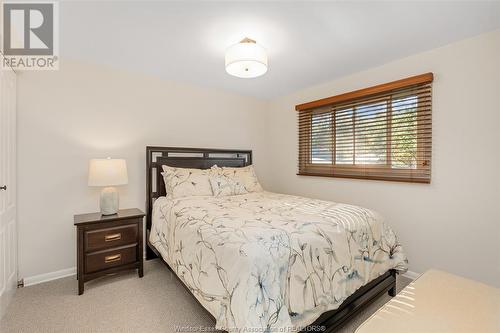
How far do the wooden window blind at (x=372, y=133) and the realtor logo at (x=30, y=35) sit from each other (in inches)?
113

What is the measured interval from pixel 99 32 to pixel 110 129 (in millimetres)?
1072

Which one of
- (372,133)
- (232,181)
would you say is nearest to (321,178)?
(372,133)

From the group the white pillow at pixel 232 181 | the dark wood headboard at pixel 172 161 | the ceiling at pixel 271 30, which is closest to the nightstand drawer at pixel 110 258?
the dark wood headboard at pixel 172 161

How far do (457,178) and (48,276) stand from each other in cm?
404

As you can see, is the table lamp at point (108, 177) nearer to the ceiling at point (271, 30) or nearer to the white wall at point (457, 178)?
the ceiling at point (271, 30)

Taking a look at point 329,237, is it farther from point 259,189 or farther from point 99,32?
point 99,32

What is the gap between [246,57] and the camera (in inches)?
75.5

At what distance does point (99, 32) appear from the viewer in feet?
6.78

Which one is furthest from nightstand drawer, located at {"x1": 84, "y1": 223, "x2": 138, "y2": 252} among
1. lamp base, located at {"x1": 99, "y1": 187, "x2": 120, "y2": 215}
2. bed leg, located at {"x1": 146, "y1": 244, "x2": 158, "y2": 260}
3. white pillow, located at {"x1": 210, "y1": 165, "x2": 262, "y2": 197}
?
white pillow, located at {"x1": 210, "y1": 165, "x2": 262, "y2": 197}

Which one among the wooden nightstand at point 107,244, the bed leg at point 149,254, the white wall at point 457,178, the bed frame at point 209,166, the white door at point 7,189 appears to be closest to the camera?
the bed frame at point 209,166

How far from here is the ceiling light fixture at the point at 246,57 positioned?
192 cm

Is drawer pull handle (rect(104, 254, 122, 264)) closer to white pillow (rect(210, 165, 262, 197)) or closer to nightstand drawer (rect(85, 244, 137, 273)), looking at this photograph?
nightstand drawer (rect(85, 244, 137, 273))

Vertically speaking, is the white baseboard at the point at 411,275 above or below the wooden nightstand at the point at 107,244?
below

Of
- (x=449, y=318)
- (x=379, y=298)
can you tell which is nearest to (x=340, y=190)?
(x=379, y=298)
